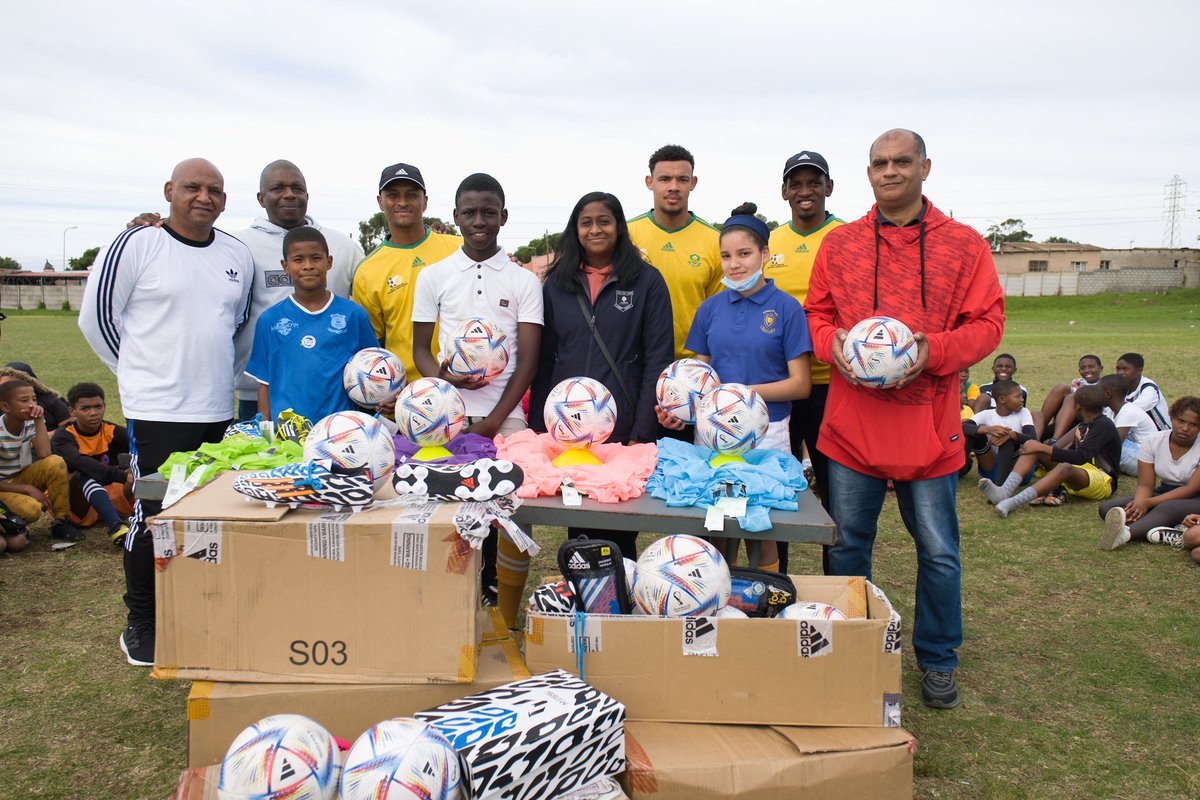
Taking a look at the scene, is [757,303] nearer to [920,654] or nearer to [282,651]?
[920,654]

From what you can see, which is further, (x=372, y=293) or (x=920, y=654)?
(x=372, y=293)

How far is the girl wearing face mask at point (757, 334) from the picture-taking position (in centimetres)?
402

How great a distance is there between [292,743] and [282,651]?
72 cm

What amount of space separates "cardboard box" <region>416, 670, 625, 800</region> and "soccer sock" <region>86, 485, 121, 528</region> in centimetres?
468

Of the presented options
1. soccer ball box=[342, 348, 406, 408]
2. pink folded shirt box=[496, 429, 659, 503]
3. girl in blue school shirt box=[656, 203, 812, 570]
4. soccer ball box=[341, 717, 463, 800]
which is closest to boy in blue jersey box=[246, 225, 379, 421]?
soccer ball box=[342, 348, 406, 408]

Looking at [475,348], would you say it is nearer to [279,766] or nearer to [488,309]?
[488,309]

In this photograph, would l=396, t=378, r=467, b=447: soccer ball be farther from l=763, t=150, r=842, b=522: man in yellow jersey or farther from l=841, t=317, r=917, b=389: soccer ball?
l=763, t=150, r=842, b=522: man in yellow jersey

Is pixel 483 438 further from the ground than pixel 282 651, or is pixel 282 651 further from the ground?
pixel 483 438

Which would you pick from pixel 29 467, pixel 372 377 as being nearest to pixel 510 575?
pixel 372 377

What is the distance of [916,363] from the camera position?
3398mm

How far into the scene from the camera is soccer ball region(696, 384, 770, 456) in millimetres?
3512

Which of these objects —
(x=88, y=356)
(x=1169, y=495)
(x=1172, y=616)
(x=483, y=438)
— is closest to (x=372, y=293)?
(x=483, y=438)

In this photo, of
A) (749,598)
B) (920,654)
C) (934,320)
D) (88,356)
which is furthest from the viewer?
(88,356)

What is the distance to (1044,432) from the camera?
890cm
